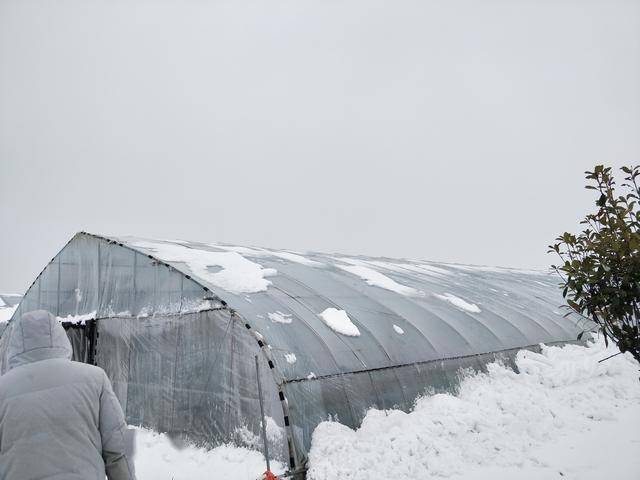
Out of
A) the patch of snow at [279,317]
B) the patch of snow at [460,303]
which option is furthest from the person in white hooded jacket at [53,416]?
the patch of snow at [460,303]

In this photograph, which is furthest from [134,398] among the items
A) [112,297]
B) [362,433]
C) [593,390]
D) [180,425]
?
[593,390]

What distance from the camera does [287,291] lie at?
26.3 ft

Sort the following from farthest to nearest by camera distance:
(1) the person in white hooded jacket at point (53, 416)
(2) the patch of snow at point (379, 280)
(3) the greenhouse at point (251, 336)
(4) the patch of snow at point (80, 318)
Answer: (2) the patch of snow at point (379, 280)
(4) the patch of snow at point (80, 318)
(3) the greenhouse at point (251, 336)
(1) the person in white hooded jacket at point (53, 416)

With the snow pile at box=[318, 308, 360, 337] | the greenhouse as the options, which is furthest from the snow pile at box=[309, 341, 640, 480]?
the snow pile at box=[318, 308, 360, 337]

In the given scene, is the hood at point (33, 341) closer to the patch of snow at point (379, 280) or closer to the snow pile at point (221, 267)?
the snow pile at point (221, 267)

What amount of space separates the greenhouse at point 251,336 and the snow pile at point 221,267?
0.04m

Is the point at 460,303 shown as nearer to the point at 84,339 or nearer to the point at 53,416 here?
the point at 84,339

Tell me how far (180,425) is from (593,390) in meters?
7.25

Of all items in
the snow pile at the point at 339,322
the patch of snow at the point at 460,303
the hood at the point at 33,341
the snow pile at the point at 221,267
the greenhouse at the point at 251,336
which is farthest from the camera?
the patch of snow at the point at 460,303

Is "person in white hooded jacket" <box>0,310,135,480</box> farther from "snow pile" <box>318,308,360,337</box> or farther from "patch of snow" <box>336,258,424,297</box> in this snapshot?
"patch of snow" <box>336,258,424,297</box>

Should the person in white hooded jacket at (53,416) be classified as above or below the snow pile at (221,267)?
below

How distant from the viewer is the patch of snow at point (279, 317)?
6.59 m

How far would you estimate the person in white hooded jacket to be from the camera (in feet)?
8.77

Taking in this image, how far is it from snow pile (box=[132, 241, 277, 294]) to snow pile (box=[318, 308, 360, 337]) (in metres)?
1.10
